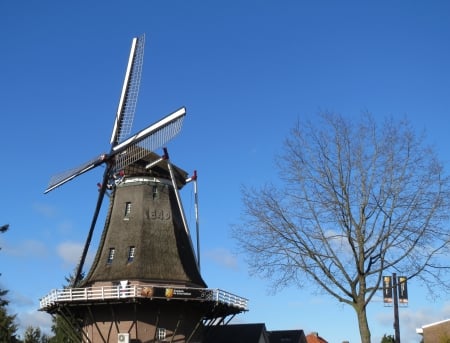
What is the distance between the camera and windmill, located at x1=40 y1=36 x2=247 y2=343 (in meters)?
29.6

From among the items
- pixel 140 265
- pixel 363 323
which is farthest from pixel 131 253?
pixel 363 323

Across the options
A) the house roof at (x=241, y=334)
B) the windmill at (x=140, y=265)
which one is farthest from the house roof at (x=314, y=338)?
the windmill at (x=140, y=265)

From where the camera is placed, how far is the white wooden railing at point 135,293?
2845cm

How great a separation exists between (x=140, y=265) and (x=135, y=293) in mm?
3034

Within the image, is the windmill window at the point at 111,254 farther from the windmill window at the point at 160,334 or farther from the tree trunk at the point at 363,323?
the tree trunk at the point at 363,323

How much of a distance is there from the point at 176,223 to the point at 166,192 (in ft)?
6.50

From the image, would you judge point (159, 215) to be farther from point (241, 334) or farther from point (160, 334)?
point (241, 334)

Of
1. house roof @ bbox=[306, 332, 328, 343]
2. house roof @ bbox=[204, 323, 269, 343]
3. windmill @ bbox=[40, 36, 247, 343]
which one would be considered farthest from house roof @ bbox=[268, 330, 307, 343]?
windmill @ bbox=[40, 36, 247, 343]

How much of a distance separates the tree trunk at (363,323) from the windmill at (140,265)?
14.3 metres

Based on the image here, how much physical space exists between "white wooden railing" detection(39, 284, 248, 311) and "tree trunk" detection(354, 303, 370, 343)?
14.2m

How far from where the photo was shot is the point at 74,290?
1178 inches

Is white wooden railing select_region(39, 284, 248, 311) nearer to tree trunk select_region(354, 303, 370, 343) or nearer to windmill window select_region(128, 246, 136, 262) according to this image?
windmill window select_region(128, 246, 136, 262)

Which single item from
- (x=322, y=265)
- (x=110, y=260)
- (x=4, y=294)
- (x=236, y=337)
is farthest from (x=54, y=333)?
(x=322, y=265)

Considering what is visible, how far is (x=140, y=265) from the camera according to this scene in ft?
102
